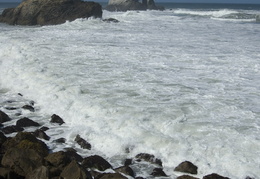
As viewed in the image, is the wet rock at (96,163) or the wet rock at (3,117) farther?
the wet rock at (3,117)

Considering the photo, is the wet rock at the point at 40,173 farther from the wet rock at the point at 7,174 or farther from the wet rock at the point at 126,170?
the wet rock at the point at 126,170

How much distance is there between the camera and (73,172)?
4.25 metres

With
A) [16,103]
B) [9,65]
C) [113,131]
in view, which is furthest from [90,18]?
[113,131]

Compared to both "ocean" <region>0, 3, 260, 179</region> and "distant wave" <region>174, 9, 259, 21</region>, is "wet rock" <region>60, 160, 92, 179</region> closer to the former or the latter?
"ocean" <region>0, 3, 260, 179</region>

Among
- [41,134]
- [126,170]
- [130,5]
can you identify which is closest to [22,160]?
[126,170]

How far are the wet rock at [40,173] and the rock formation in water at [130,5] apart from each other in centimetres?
6400

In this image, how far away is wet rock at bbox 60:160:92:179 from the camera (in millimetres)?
4203

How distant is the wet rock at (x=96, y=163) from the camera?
486 cm

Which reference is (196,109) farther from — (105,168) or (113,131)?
(105,168)

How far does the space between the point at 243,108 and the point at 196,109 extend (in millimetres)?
971

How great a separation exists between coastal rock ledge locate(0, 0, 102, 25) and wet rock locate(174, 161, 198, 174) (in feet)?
87.1

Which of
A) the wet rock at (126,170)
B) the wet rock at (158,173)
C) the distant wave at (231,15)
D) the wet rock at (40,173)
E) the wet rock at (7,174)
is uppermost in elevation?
the wet rock at (40,173)

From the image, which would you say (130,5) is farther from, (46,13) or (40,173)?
(40,173)

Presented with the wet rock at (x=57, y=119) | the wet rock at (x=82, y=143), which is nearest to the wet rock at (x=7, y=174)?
the wet rock at (x=82, y=143)
